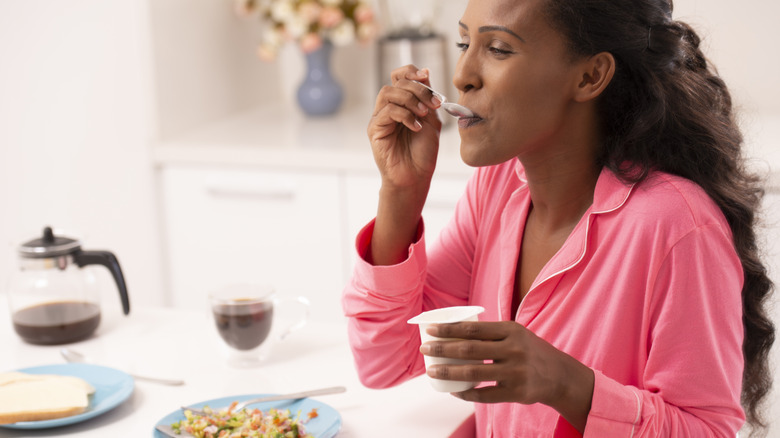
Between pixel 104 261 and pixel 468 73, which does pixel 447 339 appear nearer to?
pixel 468 73

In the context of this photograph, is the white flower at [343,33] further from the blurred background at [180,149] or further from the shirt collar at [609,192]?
the shirt collar at [609,192]

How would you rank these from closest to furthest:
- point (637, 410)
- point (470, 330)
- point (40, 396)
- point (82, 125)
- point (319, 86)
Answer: point (470, 330), point (637, 410), point (40, 396), point (82, 125), point (319, 86)

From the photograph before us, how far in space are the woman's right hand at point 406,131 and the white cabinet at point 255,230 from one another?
4.17 ft

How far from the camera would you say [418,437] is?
1210 millimetres

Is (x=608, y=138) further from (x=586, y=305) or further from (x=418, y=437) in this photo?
(x=418, y=437)

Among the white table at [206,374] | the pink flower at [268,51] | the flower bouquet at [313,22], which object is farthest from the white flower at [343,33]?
the white table at [206,374]

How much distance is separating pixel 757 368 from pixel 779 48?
170 centimetres

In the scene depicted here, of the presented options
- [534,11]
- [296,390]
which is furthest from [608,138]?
[296,390]

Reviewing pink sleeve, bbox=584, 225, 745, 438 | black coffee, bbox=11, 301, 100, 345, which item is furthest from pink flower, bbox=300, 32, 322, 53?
pink sleeve, bbox=584, 225, 745, 438

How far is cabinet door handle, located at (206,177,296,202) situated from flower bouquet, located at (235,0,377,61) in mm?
539

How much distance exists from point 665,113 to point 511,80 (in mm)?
200

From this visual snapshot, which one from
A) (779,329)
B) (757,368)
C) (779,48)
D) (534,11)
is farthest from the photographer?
(779,48)

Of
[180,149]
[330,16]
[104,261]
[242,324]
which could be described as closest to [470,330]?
[242,324]

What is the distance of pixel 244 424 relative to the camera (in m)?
1.18
